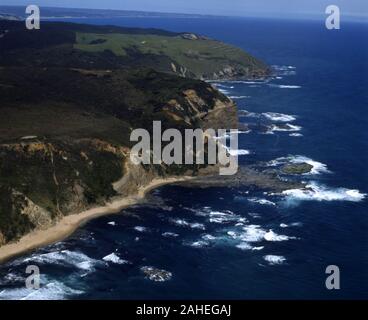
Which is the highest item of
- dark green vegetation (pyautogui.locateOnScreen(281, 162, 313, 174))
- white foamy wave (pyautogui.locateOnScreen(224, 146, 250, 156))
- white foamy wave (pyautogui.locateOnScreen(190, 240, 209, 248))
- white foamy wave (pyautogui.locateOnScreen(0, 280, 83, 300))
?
white foamy wave (pyautogui.locateOnScreen(224, 146, 250, 156))

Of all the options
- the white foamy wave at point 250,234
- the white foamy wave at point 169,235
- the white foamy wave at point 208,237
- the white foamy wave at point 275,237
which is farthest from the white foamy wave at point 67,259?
the white foamy wave at point 275,237

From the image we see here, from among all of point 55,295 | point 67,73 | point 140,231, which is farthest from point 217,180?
point 67,73

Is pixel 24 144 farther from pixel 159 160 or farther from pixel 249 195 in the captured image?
pixel 249 195

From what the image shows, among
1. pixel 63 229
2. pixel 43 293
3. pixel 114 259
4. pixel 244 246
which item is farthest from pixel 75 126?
pixel 43 293

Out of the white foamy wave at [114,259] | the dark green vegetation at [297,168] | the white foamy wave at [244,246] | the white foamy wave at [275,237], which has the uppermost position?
the dark green vegetation at [297,168]

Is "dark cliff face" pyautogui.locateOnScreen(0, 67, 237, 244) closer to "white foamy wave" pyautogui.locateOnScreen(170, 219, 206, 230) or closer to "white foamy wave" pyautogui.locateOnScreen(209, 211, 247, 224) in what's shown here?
"white foamy wave" pyautogui.locateOnScreen(170, 219, 206, 230)

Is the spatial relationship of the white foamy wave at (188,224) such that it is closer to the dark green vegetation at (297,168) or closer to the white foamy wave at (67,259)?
the white foamy wave at (67,259)

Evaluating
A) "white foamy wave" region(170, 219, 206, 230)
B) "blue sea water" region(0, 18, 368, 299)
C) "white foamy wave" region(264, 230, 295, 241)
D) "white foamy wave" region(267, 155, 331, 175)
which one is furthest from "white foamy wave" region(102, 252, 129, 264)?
"white foamy wave" region(267, 155, 331, 175)
